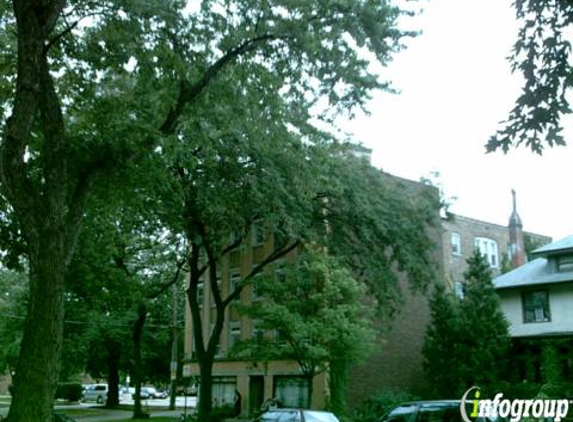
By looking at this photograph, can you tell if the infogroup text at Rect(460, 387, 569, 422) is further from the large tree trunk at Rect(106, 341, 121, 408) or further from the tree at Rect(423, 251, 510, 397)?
the large tree trunk at Rect(106, 341, 121, 408)

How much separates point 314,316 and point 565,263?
15.2 metres

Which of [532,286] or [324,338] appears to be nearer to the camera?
[324,338]

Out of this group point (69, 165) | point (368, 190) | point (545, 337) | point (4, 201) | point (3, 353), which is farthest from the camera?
point (3, 353)

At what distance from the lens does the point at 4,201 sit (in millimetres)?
19859

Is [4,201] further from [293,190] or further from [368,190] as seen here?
[368,190]

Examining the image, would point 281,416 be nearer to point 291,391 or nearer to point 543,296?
point 291,391

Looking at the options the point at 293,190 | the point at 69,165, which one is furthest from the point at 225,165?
the point at 69,165

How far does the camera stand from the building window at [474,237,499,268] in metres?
46.6

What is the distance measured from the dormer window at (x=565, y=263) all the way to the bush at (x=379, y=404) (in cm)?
957

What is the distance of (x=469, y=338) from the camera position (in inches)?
1233

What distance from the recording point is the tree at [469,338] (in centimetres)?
3055

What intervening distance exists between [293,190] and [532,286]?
1517 centimetres

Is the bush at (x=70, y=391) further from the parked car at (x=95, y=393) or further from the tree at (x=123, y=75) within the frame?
the tree at (x=123, y=75)

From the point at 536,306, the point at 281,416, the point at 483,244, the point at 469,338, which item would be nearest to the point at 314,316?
the point at 281,416
